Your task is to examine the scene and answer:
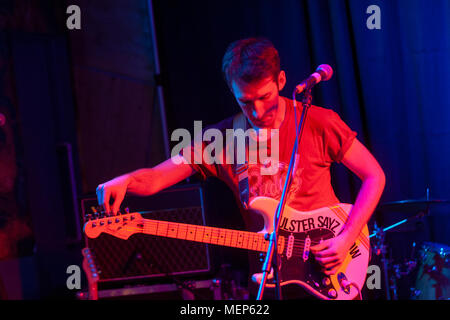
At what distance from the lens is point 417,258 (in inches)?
137

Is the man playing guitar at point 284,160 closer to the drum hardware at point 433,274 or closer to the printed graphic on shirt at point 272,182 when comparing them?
the printed graphic on shirt at point 272,182

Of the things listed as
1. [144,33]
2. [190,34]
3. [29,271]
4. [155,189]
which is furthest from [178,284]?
[144,33]

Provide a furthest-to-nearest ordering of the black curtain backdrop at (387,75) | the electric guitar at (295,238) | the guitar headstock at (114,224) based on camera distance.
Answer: the black curtain backdrop at (387,75) < the electric guitar at (295,238) < the guitar headstock at (114,224)

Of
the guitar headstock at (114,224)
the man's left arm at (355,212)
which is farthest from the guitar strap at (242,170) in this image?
the guitar headstock at (114,224)

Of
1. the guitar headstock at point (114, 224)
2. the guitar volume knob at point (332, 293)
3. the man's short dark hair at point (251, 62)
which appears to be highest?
the man's short dark hair at point (251, 62)

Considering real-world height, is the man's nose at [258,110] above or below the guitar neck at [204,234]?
above

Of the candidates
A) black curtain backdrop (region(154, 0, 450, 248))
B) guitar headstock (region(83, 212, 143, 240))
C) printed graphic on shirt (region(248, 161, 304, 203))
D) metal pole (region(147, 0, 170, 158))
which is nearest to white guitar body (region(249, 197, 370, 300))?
printed graphic on shirt (region(248, 161, 304, 203))

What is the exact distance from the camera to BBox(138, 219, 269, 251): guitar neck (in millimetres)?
2439

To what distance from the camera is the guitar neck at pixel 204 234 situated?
2439 mm

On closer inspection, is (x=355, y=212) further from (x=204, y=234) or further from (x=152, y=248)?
(x=152, y=248)

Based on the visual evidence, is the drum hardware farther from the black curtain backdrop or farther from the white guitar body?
the white guitar body

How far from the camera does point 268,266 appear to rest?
198 centimetres

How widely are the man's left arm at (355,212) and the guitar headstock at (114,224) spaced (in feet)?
2.97

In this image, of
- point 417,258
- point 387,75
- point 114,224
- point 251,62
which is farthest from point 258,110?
point 417,258
